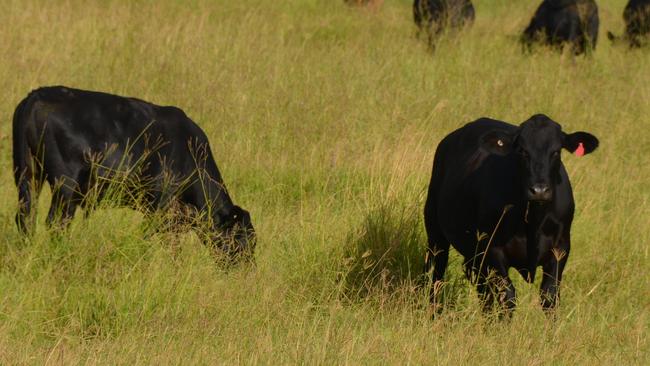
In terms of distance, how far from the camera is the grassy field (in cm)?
516

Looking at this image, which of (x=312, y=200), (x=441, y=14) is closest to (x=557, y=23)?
(x=441, y=14)

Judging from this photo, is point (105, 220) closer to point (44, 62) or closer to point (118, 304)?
point (118, 304)

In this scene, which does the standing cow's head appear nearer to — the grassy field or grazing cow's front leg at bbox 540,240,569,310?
the grassy field

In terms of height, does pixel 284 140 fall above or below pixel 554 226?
below

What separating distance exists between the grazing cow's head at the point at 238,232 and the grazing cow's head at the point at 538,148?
1572 millimetres

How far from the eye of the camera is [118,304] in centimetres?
532

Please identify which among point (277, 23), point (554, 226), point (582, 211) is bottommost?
point (277, 23)

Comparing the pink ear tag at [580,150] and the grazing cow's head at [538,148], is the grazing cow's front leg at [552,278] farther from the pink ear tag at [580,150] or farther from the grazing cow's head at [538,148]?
the pink ear tag at [580,150]

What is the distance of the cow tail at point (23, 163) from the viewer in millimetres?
6449

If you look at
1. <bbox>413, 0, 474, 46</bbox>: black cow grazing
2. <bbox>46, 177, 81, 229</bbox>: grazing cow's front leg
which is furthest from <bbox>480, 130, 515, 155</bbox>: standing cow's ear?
<bbox>413, 0, 474, 46</bbox>: black cow grazing

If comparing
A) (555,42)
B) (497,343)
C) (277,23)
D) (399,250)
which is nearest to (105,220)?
(399,250)

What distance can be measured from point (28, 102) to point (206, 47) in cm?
484

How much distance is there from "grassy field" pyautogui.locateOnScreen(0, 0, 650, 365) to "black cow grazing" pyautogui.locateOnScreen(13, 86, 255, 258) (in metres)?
0.23

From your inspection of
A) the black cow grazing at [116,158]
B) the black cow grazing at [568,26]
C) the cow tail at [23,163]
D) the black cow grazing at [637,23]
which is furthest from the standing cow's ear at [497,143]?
the black cow grazing at [637,23]
